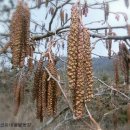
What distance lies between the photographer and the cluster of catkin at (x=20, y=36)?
2.09m

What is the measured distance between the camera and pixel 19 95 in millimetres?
2395

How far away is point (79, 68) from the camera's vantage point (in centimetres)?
Answer: 169

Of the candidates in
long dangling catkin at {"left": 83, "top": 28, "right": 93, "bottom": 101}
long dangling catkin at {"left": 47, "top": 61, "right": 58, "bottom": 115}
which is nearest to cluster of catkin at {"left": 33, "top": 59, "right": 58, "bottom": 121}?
long dangling catkin at {"left": 47, "top": 61, "right": 58, "bottom": 115}

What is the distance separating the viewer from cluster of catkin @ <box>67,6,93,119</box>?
1.67m

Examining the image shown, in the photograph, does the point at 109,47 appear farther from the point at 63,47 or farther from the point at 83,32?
the point at 63,47

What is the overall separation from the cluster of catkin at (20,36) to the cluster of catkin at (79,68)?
424 mm

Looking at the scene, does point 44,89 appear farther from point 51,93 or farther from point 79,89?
point 79,89

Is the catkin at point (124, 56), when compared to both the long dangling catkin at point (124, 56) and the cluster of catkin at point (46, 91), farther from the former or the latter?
the cluster of catkin at point (46, 91)

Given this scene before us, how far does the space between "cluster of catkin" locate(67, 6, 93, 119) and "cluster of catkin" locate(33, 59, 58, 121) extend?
1.22 ft

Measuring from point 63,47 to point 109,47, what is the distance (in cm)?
182

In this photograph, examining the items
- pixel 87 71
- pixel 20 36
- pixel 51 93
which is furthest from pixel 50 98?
pixel 87 71

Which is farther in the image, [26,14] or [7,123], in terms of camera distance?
[7,123]

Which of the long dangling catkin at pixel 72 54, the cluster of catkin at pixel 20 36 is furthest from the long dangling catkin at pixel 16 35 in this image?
the long dangling catkin at pixel 72 54

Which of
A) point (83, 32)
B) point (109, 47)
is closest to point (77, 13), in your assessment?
point (83, 32)
